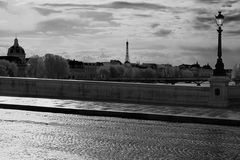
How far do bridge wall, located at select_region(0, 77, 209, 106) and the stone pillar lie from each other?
1.69 ft

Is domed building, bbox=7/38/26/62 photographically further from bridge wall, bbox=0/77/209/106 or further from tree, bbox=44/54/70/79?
bridge wall, bbox=0/77/209/106

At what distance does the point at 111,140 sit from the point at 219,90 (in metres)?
10.0

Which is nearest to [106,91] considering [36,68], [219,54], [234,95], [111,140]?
[219,54]

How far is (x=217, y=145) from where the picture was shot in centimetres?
940

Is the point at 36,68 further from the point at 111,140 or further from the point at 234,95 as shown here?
the point at 111,140

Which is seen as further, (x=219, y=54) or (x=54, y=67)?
(x=54, y=67)

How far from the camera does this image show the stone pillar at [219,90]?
1853cm

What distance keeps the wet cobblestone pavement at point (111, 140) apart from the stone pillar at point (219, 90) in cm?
535

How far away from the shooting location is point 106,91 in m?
21.5

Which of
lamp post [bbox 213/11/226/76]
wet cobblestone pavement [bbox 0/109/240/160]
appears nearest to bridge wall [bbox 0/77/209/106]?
lamp post [bbox 213/11/226/76]

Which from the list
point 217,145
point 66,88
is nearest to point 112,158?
point 217,145

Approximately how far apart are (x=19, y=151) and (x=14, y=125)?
4106 mm

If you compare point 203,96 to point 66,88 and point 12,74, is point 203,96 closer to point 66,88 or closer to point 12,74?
point 66,88

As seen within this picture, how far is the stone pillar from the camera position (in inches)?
730
